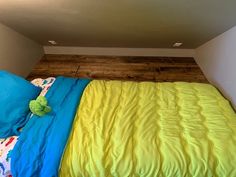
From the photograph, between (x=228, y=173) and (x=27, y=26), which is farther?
(x=27, y=26)

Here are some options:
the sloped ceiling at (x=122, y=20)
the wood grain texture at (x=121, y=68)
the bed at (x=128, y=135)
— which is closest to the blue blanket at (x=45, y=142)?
the bed at (x=128, y=135)

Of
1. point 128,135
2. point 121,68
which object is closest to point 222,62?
point 121,68

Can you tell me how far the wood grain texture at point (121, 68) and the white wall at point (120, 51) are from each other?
64 mm

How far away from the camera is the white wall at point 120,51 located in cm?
315

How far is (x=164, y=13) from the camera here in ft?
5.77

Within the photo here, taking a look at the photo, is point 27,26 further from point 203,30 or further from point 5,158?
point 203,30

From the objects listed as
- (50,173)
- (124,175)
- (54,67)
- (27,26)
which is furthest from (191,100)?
(54,67)

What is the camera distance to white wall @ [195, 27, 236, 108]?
198cm

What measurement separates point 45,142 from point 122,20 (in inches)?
50.1

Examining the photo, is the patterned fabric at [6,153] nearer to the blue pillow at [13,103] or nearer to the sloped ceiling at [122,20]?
the blue pillow at [13,103]

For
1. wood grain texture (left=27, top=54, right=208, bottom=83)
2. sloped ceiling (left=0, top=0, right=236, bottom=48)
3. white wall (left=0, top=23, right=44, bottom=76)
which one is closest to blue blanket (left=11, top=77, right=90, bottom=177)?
sloped ceiling (left=0, top=0, right=236, bottom=48)

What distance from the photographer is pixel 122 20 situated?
2027 mm

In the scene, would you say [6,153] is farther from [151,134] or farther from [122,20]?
[122,20]

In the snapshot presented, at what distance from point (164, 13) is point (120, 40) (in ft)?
3.54
